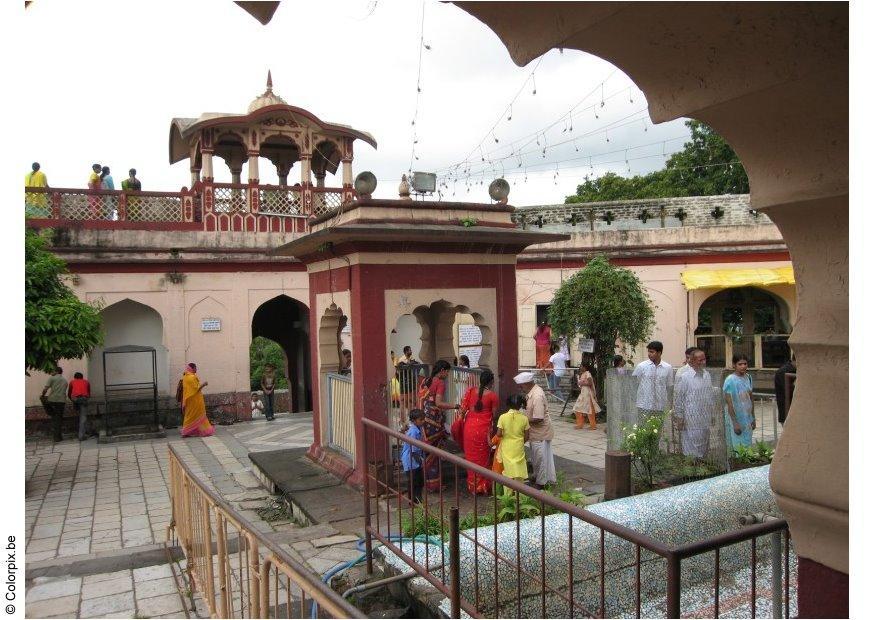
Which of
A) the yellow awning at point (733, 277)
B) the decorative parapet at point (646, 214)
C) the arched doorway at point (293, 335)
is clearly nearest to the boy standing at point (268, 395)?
the arched doorway at point (293, 335)

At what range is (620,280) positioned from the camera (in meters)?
13.9

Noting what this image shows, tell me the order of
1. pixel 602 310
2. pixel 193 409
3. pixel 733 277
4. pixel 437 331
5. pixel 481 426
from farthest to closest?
1. pixel 733 277
2. pixel 193 409
3. pixel 602 310
4. pixel 437 331
5. pixel 481 426

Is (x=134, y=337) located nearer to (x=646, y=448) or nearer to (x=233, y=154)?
(x=233, y=154)

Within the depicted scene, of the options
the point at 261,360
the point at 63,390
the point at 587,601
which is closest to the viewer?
the point at 587,601

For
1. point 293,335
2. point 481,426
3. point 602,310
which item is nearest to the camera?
point 481,426

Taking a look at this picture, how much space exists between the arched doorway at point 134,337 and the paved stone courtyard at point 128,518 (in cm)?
208

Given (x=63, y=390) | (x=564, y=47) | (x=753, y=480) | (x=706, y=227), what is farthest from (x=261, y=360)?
(x=564, y=47)

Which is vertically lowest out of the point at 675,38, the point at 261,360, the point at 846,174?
the point at 261,360

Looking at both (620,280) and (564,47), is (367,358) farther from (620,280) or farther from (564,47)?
(620,280)

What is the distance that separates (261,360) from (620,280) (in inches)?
1138

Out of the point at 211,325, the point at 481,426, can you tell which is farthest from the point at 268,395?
the point at 481,426

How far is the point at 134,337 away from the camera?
15828 mm

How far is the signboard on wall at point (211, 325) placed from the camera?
603 inches

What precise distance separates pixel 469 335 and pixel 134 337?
8870 millimetres
